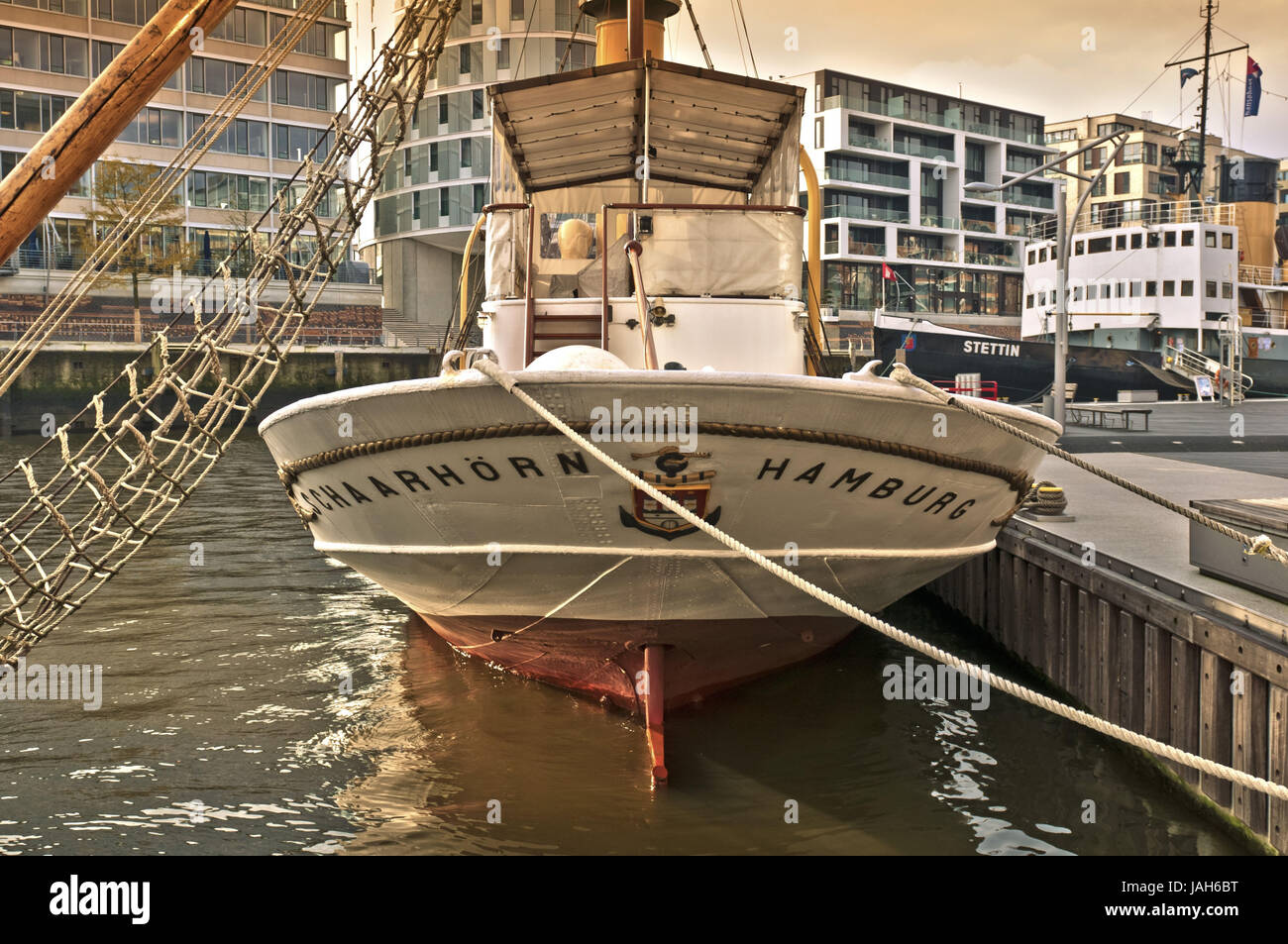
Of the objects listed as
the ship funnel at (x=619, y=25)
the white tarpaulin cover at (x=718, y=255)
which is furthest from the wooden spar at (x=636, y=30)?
the white tarpaulin cover at (x=718, y=255)

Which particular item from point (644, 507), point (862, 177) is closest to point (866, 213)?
point (862, 177)

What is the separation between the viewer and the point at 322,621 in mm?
12305

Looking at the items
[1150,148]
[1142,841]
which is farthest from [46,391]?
[1150,148]

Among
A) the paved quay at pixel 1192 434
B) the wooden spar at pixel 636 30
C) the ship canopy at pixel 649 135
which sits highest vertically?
the wooden spar at pixel 636 30

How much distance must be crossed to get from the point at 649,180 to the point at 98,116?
630 centimetres

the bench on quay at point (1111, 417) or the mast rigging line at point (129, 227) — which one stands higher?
the mast rigging line at point (129, 227)

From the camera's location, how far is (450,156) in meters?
55.0

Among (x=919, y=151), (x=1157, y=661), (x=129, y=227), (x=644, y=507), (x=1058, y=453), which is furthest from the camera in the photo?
(x=919, y=151)

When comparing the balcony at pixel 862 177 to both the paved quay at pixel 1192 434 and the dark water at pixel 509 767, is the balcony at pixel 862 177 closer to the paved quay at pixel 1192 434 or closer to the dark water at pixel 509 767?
the paved quay at pixel 1192 434

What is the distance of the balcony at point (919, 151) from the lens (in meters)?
74.9

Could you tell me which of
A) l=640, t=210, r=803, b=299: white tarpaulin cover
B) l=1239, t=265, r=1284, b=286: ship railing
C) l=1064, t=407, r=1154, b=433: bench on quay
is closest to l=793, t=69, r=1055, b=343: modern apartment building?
l=1239, t=265, r=1284, b=286: ship railing

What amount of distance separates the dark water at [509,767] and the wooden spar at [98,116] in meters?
3.88

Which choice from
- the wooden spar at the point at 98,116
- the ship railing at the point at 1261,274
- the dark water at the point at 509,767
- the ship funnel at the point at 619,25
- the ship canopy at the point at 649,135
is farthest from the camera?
the ship railing at the point at 1261,274

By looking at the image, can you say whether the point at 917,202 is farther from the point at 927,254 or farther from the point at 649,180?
the point at 649,180
